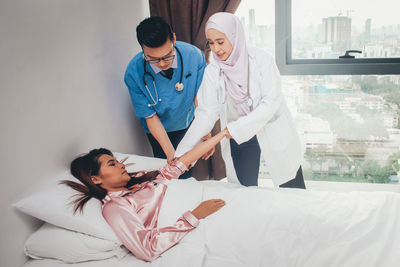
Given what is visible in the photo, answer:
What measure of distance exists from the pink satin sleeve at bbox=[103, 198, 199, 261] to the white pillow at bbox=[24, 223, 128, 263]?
0.05 m

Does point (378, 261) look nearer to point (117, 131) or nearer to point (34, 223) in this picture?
point (34, 223)

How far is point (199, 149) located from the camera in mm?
1556

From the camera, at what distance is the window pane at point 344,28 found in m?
2.10

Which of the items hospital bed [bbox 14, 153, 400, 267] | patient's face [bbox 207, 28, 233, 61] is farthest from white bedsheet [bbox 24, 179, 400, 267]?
patient's face [bbox 207, 28, 233, 61]

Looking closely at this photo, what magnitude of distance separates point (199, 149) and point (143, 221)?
0.43 m

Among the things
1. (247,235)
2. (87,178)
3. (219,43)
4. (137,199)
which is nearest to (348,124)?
(219,43)

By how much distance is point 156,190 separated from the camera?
55.2 inches

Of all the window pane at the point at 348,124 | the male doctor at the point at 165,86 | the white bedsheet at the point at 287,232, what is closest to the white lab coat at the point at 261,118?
the male doctor at the point at 165,86

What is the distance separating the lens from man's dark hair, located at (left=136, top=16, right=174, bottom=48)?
1396mm

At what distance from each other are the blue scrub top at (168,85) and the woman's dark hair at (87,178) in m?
0.36

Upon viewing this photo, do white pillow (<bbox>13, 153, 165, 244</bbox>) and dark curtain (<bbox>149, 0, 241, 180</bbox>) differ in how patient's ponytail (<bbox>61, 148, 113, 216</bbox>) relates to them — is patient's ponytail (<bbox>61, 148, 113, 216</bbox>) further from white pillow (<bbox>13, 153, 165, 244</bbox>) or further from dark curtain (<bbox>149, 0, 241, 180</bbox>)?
dark curtain (<bbox>149, 0, 241, 180</bbox>)

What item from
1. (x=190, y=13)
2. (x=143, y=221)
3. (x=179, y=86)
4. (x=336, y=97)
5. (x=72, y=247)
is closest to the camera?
(x=72, y=247)

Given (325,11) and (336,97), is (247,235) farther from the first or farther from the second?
(325,11)

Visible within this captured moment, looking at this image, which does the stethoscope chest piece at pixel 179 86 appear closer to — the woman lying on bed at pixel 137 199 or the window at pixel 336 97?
the woman lying on bed at pixel 137 199
